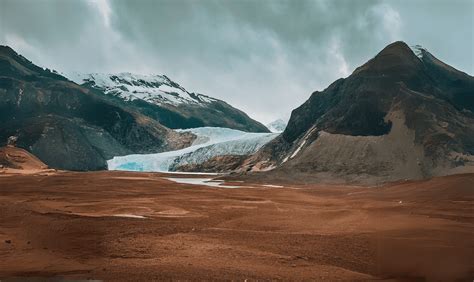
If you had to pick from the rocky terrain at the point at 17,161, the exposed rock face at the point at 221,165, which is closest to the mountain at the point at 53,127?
the rocky terrain at the point at 17,161

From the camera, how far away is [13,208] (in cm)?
3453

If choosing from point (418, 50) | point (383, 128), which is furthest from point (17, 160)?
point (418, 50)

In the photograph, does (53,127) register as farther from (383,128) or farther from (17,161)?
(383,128)

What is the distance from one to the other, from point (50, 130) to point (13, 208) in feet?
401

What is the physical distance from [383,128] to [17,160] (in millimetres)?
89578

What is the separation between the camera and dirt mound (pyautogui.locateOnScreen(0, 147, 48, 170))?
10600cm

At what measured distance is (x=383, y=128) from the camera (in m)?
112

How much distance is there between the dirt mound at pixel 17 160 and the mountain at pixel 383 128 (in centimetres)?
5594

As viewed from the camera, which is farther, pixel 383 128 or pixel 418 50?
pixel 418 50

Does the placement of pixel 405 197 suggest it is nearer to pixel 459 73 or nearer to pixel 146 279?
pixel 146 279

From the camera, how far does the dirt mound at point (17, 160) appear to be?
4173 inches

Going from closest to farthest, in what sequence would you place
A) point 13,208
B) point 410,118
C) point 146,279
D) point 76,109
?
1. point 146,279
2. point 13,208
3. point 410,118
4. point 76,109

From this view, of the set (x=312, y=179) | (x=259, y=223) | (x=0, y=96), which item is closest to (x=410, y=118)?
(x=312, y=179)

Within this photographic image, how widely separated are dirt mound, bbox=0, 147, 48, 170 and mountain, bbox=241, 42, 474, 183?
55.9m
